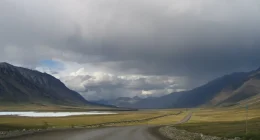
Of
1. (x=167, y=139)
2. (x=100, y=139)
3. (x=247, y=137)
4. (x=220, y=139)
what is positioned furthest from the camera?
(x=167, y=139)

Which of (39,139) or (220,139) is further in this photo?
(39,139)

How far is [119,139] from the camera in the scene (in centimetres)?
5212

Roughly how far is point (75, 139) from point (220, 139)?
22316mm

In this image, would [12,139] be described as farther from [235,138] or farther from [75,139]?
[235,138]

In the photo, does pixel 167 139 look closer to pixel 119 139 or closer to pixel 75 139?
pixel 119 139

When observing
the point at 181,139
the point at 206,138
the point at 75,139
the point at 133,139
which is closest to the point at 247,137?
the point at 206,138

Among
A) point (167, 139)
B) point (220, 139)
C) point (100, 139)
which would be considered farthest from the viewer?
point (167, 139)

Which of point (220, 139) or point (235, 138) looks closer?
point (235, 138)


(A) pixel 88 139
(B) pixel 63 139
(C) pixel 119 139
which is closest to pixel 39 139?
(B) pixel 63 139

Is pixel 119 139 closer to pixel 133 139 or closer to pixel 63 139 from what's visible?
pixel 133 139

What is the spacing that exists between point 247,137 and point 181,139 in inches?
545

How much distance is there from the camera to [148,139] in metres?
54.1

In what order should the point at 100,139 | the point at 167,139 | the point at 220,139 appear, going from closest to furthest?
the point at 220,139 < the point at 100,139 < the point at 167,139

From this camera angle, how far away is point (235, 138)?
1763 inches
